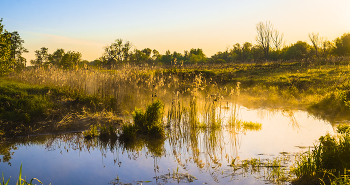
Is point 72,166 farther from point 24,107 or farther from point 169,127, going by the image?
point 24,107

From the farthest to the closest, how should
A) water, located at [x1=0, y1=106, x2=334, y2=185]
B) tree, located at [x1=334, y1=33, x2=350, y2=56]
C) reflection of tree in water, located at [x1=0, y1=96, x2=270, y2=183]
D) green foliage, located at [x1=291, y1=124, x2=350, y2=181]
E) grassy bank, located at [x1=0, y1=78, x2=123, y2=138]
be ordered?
tree, located at [x1=334, y1=33, x2=350, y2=56] → grassy bank, located at [x1=0, y1=78, x2=123, y2=138] → reflection of tree in water, located at [x1=0, y1=96, x2=270, y2=183] → water, located at [x1=0, y1=106, x2=334, y2=185] → green foliage, located at [x1=291, y1=124, x2=350, y2=181]

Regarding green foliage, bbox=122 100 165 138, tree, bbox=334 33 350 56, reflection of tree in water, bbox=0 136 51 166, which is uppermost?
tree, bbox=334 33 350 56

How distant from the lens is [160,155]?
6.63 metres

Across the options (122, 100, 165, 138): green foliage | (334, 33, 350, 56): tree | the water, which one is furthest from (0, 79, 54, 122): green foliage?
(334, 33, 350, 56): tree

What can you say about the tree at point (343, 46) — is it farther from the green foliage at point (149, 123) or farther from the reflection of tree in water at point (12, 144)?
the reflection of tree in water at point (12, 144)

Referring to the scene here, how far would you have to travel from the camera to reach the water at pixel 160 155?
208 inches

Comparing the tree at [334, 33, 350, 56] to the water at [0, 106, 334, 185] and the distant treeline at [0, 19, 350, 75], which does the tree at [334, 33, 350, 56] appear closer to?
the distant treeline at [0, 19, 350, 75]

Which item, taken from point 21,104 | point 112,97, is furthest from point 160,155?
point 21,104

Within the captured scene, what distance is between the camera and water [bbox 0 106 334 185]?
208 inches

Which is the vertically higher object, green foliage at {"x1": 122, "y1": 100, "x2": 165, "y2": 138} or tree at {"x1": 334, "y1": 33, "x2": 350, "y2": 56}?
tree at {"x1": 334, "y1": 33, "x2": 350, "y2": 56}

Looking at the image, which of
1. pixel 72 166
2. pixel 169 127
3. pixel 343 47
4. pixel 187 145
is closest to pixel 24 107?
pixel 72 166

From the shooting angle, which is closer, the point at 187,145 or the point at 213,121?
the point at 187,145

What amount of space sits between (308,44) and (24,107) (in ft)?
199

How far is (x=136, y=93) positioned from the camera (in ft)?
44.9
